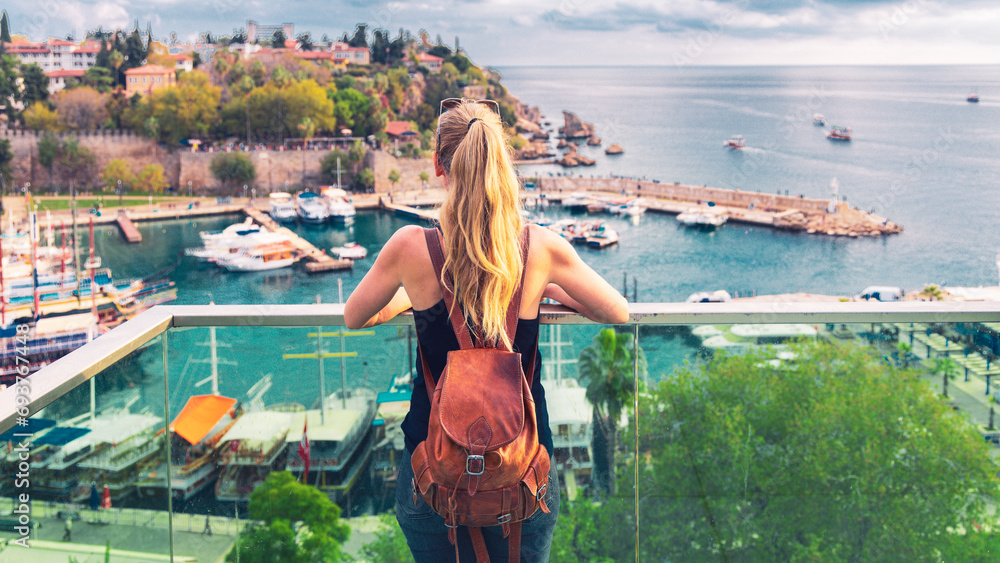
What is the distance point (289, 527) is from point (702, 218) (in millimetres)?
31894

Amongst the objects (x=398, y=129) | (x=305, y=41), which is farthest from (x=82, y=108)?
(x=305, y=41)

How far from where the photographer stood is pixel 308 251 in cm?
2795

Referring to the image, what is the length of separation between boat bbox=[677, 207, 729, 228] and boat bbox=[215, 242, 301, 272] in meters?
15.8

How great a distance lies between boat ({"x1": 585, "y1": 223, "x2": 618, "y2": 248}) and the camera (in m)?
29.0

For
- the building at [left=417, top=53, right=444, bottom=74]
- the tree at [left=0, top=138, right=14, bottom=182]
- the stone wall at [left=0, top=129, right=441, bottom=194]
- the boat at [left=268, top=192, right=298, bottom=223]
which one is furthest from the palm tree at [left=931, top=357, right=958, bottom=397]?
the building at [left=417, top=53, right=444, bottom=74]

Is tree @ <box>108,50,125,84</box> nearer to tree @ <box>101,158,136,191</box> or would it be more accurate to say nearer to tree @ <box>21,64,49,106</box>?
tree @ <box>21,64,49,106</box>

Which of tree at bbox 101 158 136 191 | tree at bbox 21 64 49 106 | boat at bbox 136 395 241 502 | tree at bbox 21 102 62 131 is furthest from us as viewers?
tree at bbox 21 64 49 106

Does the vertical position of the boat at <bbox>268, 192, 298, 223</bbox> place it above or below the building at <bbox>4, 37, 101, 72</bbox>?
below

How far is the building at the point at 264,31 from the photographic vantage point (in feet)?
164

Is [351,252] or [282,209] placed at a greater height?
[282,209]

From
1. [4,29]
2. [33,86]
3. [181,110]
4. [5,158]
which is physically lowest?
[5,158]

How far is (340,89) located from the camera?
37.7 meters

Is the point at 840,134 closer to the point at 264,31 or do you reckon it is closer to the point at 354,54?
the point at 354,54

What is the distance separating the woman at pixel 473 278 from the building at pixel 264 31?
52.6 meters
